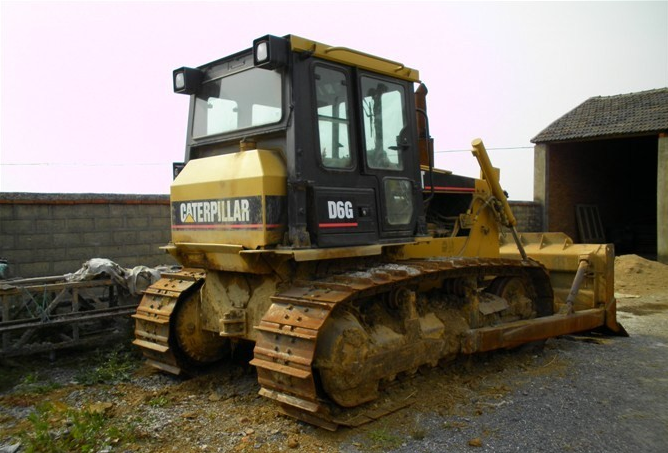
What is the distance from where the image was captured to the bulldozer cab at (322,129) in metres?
4.53

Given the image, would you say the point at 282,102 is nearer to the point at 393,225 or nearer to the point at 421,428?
the point at 393,225

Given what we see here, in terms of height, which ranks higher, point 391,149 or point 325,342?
point 391,149

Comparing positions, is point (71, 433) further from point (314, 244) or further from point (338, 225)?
point (338, 225)

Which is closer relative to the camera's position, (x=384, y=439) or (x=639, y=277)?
(x=384, y=439)

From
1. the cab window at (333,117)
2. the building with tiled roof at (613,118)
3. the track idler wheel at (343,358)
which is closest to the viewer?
the track idler wheel at (343,358)

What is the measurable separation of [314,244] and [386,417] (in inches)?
55.8

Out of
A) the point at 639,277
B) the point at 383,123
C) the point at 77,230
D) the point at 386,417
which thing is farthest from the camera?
the point at 639,277

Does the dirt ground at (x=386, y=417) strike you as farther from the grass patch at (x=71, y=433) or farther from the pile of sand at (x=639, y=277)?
the pile of sand at (x=639, y=277)

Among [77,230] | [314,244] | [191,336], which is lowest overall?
[191,336]

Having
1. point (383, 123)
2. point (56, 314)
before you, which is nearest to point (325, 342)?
point (383, 123)

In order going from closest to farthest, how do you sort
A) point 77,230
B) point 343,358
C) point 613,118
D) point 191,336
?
point 343,358
point 191,336
point 77,230
point 613,118

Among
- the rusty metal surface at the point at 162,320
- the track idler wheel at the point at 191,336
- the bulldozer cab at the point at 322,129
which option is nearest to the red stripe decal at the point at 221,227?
the bulldozer cab at the point at 322,129

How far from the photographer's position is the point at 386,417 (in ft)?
14.7

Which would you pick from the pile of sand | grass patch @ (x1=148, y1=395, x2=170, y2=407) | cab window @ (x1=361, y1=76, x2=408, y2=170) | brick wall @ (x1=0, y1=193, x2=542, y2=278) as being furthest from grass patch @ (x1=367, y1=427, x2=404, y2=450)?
the pile of sand
